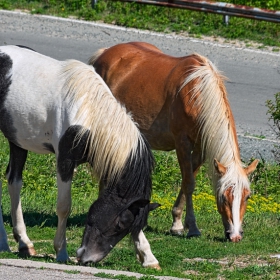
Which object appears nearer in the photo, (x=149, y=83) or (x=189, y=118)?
(x=189, y=118)

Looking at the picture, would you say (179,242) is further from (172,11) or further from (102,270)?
(172,11)

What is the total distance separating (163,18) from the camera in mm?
18156

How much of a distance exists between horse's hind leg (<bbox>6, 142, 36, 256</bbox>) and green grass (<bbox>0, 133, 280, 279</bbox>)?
19cm

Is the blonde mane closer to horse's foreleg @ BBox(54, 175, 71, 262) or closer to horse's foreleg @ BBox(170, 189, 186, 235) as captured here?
horse's foreleg @ BBox(54, 175, 71, 262)

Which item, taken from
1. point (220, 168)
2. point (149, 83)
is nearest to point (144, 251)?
point (220, 168)

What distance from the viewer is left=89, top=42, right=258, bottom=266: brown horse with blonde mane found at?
866 centimetres

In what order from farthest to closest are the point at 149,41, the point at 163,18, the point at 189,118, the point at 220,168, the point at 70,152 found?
the point at 163,18 < the point at 149,41 < the point at 189,118 < the point at 220,168 < the point at 70,152

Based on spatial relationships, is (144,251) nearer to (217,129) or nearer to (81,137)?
(81,137)

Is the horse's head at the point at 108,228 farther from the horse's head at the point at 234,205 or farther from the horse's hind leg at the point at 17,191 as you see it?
the horse's head at the point at 234,205

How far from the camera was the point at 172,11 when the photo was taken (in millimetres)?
18188

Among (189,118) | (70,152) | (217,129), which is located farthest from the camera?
(189,118)

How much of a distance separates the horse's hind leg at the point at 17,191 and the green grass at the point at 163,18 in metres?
9.75

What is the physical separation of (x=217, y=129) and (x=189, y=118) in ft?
1.53

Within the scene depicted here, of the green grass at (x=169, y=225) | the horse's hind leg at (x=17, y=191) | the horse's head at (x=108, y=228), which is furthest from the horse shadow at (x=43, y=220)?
the horse's head at (x=108, y=228)
